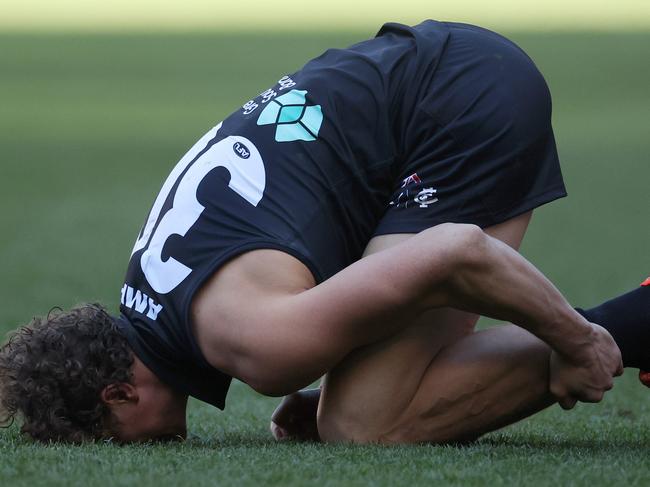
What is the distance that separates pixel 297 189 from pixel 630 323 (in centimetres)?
97

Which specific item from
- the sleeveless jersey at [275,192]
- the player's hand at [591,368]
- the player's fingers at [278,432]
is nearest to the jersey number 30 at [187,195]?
the sleeveless jersey at [275,192]

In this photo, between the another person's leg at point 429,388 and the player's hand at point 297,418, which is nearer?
the another person's leg at point 429,388

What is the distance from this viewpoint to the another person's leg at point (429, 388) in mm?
3477

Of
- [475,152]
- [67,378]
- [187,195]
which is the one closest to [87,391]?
[67,378]

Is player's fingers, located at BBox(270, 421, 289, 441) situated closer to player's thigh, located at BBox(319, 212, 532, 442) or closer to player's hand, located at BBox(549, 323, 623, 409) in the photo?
player's thigh, located at BBox(319, 212, 532, 442)

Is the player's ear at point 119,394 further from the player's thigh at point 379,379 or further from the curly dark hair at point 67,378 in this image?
the player's thigh at point 379,379

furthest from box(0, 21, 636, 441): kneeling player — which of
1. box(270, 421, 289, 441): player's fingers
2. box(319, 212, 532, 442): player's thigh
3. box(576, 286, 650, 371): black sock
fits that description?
box(270, 421, 289, 441): player's fingers

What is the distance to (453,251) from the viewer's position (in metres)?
3.13

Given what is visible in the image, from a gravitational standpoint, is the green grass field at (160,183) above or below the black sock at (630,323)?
below

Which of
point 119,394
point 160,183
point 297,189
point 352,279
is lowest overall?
point 160,183

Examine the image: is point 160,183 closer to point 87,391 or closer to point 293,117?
point 293,117

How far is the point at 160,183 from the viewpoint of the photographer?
958cm

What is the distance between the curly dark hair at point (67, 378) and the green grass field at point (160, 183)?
4.2 inches

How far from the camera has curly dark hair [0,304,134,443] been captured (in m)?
3.46
